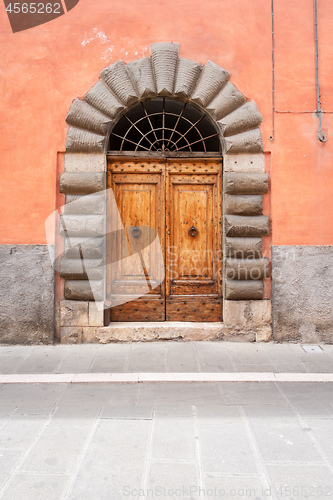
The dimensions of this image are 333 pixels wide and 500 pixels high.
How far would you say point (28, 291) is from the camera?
4.77 m

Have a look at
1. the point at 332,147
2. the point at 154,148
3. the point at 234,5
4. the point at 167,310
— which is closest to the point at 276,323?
the point at 167,310

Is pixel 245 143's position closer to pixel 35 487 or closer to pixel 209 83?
pixel 209 83

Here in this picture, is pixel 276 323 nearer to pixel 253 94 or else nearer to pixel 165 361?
pixel 165 361

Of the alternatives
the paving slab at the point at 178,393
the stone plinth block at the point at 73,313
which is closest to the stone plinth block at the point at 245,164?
the stone plinth block at the point at 73,313

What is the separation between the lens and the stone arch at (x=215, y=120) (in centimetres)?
475

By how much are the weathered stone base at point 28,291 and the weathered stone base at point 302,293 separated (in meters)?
3.01

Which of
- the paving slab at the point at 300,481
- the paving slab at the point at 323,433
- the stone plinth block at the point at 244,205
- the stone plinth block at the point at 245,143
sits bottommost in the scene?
the paving slab at the point at 300,481

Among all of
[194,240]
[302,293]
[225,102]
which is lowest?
Answer: [302,293]

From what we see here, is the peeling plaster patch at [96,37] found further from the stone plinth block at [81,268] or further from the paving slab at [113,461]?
the paving slab at [113,461]

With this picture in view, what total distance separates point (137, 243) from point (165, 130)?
5.37 ft

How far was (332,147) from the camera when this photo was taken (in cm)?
486

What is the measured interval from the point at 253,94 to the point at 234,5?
1.25 m

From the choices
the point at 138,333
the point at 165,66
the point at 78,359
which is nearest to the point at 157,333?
the point at 138,333

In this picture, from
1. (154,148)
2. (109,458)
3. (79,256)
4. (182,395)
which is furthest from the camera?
(154,148)
